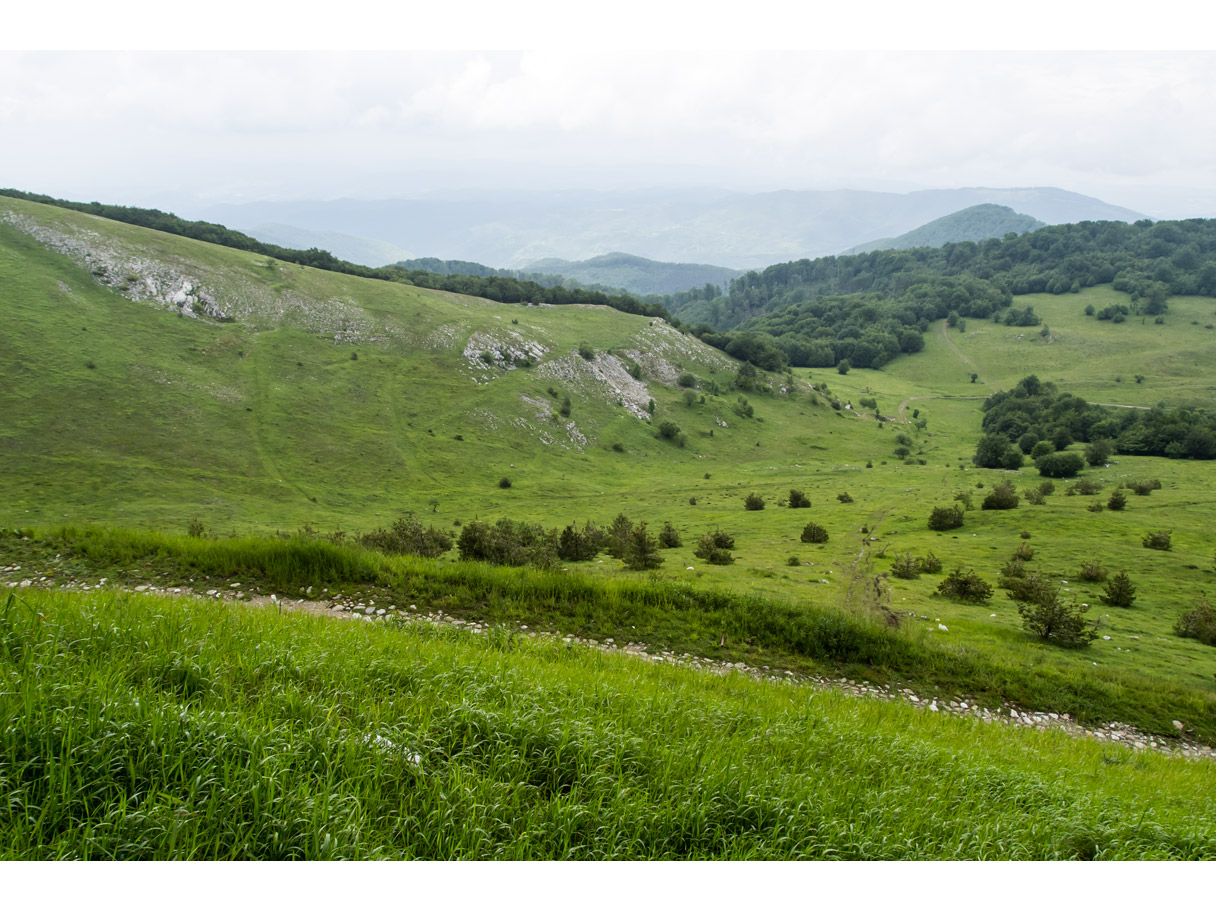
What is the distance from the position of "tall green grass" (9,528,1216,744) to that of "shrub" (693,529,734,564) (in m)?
13.2

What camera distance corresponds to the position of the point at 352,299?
88688mm

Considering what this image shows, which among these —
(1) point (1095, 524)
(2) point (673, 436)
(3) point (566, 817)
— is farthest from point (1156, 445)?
(3) point (566, 817)

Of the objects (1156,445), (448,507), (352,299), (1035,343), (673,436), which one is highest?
(1035,343)

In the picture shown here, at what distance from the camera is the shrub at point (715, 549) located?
27547mm

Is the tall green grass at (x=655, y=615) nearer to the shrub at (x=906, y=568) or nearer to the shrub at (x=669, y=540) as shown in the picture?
the shrub at (x=906, y=568)

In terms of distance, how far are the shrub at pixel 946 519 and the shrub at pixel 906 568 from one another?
1132cm

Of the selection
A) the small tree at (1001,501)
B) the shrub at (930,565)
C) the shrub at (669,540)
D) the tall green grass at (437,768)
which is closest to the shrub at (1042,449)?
the small tree at (1001,501)

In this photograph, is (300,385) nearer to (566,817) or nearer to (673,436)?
(673,436)

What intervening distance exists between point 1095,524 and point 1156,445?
53.2 meters

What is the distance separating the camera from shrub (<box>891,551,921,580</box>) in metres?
26.1

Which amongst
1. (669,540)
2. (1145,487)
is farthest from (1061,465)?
(669,540)

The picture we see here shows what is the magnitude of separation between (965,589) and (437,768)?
24424 mm

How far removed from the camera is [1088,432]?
266ft

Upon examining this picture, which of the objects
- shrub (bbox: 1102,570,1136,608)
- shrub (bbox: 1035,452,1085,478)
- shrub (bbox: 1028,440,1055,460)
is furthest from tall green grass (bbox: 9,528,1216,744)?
shrub (bbox: 1028,440,1055,460)
